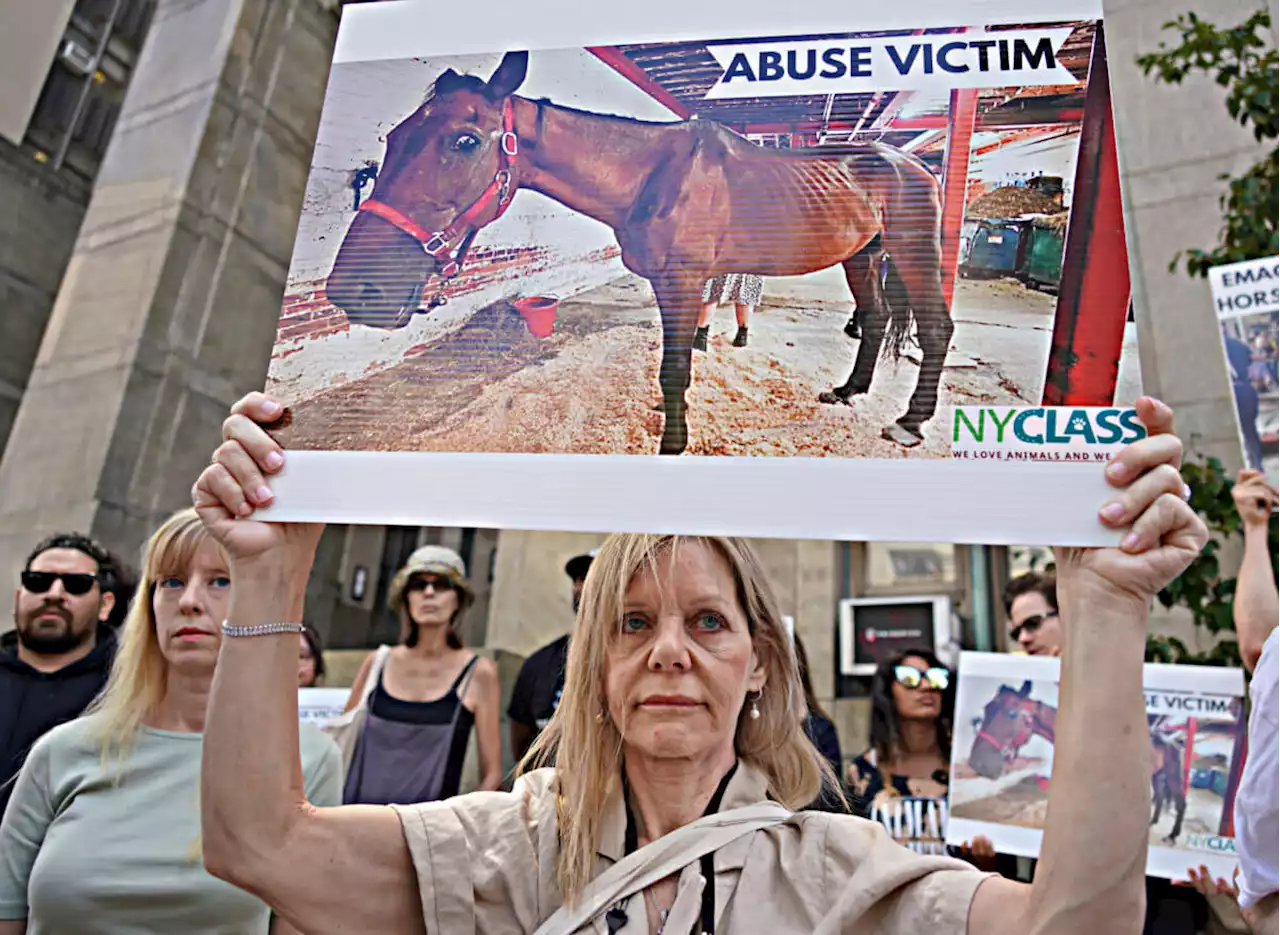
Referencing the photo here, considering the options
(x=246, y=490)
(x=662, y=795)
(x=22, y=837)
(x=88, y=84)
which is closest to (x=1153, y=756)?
(x=662, y=795)

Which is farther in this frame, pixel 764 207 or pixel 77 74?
pixel 77 74

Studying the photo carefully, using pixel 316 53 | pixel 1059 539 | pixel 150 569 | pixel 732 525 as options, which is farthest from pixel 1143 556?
pixel 316 53

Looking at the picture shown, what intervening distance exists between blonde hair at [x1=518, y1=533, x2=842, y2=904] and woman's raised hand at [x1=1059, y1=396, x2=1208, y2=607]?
0.52 metres

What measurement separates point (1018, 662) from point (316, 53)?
5.60 m

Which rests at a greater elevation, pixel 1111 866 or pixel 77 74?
pixel 77 74

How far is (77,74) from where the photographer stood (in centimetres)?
669

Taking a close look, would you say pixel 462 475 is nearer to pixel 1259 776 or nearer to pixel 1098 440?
pixel 1098 440

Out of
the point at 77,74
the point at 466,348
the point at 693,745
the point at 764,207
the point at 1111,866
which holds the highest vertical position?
the point at 77,74

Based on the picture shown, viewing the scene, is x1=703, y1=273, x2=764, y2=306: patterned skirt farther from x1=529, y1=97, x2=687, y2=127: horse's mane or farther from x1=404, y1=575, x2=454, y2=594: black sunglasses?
x1=404, y1=575, x2=454, y2=594: black sunglasses

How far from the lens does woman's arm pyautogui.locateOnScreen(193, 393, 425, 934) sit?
1325mm

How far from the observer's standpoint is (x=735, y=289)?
1358 mm

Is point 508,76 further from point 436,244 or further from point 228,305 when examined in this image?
point 228,305

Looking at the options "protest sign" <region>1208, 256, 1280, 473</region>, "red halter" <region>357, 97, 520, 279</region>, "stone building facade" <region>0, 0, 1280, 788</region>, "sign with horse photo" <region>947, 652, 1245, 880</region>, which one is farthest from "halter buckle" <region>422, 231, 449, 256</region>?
"stone building facade" <region>0, 0, 1280, 788</region>

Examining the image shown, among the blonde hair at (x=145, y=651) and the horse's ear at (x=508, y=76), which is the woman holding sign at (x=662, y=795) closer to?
the horse's ear at (x=508, y=76)
